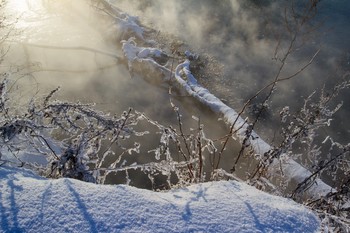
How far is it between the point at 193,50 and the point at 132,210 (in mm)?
8517

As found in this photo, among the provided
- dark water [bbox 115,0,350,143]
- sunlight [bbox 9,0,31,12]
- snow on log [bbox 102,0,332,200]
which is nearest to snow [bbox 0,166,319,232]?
snow on log [bbox 102,0,332,200]

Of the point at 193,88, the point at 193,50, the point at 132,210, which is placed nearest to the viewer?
the point at 132,210

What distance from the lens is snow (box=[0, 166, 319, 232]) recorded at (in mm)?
1514

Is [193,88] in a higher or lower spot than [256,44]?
lower

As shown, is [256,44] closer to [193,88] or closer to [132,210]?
[193,88]

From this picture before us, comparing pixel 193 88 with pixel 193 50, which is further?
pixel 193 50

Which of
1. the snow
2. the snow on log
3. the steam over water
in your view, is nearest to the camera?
the snow

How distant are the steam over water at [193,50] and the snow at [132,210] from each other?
484 centimetres

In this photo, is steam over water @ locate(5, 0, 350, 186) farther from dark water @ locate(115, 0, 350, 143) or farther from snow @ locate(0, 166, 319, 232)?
snow @ locate(0, 166, 319, 232)

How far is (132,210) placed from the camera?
5.29ft

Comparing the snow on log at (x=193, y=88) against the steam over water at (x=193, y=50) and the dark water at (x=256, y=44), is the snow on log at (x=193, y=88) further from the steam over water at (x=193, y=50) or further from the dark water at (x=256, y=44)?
the dark water at (x=256, y=44)

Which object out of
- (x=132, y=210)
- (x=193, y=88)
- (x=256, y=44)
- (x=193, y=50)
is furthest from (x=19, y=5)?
(x=132, y=210)

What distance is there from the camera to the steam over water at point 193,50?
770 cm

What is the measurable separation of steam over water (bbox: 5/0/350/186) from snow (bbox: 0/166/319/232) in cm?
484
